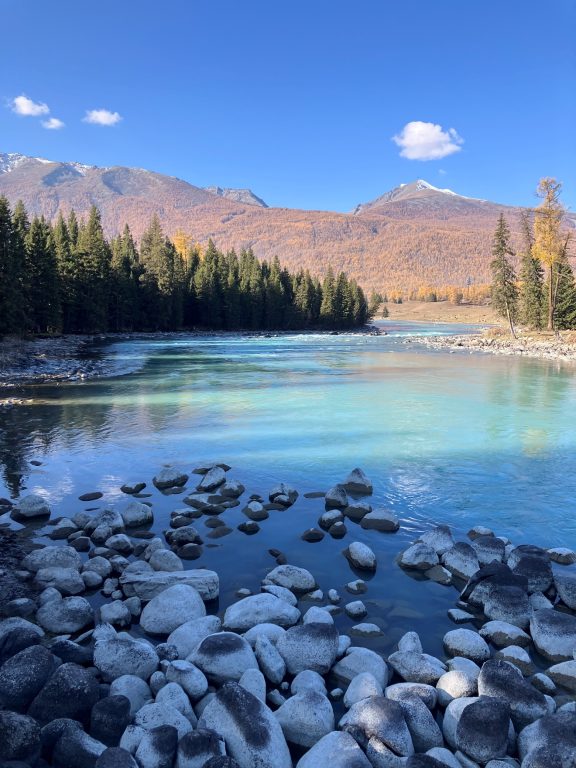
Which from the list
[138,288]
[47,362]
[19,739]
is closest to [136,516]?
[19,739]

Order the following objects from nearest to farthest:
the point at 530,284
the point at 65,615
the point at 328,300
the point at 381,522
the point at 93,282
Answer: the point at 65,615, the point at 381,522, the point at 530,284, the point at 93,282, the point at 328,300

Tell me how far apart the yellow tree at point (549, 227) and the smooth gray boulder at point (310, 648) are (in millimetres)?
55445

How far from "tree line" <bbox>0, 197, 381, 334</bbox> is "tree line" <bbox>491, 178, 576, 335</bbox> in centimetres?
4361

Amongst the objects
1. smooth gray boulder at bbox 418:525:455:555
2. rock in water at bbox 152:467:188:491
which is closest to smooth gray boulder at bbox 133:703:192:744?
smooth gray boulder at bbox 418:525:455:555

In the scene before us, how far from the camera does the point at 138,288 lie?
79.6 metres

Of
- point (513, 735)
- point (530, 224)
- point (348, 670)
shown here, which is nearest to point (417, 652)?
point (348, 670)

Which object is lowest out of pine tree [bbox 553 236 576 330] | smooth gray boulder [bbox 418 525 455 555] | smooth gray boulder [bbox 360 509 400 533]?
smooth gray boulder [bbox 360 509 400 533]

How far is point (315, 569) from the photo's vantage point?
8117mm

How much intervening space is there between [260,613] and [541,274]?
6758 centimetres

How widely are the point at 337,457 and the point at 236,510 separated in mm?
4926

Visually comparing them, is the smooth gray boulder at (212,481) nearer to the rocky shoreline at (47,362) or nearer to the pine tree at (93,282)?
the rocky shoreline at (47,362)

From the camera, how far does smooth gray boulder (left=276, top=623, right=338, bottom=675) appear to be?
5625mm

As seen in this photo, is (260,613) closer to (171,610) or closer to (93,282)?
(171,610)

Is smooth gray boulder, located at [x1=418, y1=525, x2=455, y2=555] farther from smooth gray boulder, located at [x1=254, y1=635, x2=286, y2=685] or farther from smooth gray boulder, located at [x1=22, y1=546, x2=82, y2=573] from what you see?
smooth gray boulder, located at [x1=22, y1=546, x2=82, y2=573]
